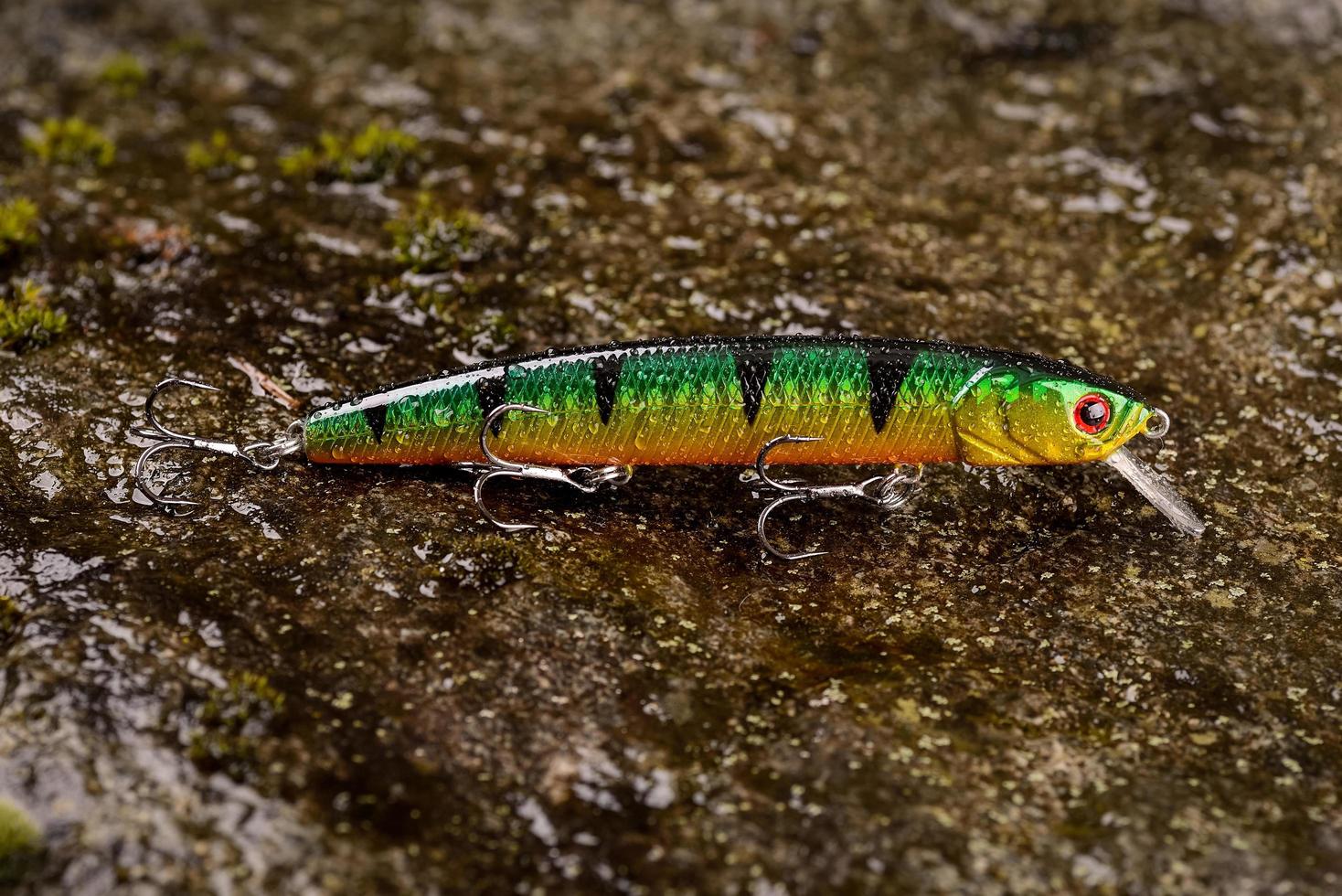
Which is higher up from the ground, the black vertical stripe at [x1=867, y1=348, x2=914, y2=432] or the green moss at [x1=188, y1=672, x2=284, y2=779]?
the black vertical stripe at [x1=867, y1=348, x2=914, y2=432]

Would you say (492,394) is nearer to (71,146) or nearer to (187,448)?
(187,448)

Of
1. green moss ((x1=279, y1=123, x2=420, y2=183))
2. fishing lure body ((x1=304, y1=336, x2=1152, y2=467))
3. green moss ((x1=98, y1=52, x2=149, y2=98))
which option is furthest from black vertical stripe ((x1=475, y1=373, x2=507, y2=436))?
green moss ((x1=98, y1=52, x2=149, y2=98))

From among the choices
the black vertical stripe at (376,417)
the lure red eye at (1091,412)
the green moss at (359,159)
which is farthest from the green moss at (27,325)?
the lure red eye at (1091,412)

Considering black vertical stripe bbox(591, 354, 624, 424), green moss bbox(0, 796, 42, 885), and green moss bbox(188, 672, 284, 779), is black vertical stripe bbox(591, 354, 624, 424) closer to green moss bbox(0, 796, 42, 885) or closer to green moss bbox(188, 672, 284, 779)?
green moss bbox(188, 672, 284, 779)

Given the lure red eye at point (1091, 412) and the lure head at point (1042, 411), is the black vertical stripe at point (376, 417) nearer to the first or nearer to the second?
the lure head at point (1042, 411)

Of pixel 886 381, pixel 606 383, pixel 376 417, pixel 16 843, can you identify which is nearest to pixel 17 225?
pixel 376 417

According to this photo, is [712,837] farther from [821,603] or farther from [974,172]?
[974,172]
